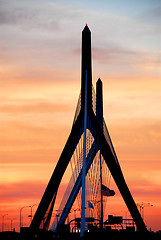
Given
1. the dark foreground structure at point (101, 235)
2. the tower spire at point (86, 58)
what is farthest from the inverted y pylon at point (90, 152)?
the dark foreground structure at point (101, 235)

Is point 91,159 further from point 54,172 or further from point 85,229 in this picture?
point 85,229

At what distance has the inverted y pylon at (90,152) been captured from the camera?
6188 centimetres

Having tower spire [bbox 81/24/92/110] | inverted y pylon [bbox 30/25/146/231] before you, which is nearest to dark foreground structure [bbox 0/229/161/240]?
inverted y pylon [bbox 30/25/146/231]

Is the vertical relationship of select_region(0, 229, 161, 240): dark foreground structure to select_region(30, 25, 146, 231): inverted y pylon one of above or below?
below

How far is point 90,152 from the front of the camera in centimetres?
6731

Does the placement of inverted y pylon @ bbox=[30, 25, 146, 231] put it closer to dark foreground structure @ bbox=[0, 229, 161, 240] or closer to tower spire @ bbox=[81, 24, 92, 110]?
tower spire @ bbox=[81, 24, 92, 110]

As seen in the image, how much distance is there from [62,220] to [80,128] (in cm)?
2246

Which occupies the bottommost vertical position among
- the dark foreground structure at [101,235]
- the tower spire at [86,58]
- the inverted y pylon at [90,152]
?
the dark foreground structure at [101,235]

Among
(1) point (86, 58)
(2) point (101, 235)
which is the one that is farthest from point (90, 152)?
(2) point (101, 235)

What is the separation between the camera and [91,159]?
218ft

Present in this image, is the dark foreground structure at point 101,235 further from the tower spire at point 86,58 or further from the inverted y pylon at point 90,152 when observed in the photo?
the tower spire at point 86,58

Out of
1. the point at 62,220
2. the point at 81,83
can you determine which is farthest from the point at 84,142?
the point at 62,220

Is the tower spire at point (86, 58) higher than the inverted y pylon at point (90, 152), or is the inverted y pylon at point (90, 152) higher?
the tower spire at point (86, 58)

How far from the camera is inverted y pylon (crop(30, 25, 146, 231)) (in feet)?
203
